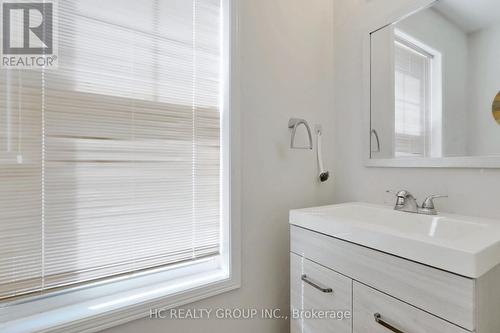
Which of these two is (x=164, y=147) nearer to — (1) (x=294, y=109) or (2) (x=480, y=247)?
(1) (x=294, y=109)

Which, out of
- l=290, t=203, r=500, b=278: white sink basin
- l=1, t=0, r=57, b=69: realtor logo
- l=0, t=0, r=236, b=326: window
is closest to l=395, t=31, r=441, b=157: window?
l=290, t=203, r=500, b=278: white sink basin

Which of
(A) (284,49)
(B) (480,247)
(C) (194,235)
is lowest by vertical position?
(C) (194,235)

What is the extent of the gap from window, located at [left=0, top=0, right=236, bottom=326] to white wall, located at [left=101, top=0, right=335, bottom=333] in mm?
137

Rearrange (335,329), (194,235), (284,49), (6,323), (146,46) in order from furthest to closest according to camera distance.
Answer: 1. (284,49)
2. (194,235)
3. (146,46)
4. (335,329)
5. (6,323)

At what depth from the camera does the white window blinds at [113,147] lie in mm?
773

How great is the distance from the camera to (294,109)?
1.31 metres

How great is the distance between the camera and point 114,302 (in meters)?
0.89

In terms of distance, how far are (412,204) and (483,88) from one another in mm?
503

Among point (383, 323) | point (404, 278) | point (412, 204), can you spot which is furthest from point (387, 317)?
point (412, 204)

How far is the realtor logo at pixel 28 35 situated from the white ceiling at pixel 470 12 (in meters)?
1.50

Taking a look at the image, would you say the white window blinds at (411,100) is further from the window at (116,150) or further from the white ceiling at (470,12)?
the window at (116,150)

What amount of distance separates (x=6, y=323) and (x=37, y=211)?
352mm

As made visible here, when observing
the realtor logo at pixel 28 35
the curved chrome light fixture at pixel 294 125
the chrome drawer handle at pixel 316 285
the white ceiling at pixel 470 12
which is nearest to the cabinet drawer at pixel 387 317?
the chrome drawer handle at pixel 316 285

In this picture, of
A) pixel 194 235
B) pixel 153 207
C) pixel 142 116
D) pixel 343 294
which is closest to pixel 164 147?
pixel 142 116
